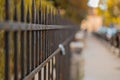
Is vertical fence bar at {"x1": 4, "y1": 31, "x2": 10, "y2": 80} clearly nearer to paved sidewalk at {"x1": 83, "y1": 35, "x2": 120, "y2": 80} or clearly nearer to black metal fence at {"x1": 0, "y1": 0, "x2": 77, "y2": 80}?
black metal fence at {"x1": 0, "y1": 0, "x2": 77, "y2": 80}

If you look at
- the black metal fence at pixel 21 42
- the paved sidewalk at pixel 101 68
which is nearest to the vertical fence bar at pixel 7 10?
the black metal fence at pixel 21 42

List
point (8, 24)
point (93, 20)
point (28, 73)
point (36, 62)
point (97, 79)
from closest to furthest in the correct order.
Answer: point (8, 24) < point (28, 73) < point (36, 62) < point (97, 79) < point (93, 20)

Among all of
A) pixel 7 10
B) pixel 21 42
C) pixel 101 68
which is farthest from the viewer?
pixel 101 68

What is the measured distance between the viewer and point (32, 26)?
2949mm

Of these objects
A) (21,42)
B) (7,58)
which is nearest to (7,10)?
(7,58)

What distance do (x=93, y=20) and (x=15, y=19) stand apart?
86070mm

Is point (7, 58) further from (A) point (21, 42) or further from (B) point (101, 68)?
(B) point (101, 68)

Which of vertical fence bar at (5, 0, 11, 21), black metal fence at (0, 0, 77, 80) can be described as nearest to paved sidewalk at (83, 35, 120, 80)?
black metal fence at (0, 0, 77, 80)

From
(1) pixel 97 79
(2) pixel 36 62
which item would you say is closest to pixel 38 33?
(2) pixel 36 62

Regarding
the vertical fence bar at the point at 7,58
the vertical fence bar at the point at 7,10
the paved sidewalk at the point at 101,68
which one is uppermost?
the vertical fence bar at the point at 7,10

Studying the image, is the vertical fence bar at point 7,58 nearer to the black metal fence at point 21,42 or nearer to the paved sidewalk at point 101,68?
the black metal fence at point 21,42

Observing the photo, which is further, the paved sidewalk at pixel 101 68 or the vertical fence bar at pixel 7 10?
the paved sidewalk at pixel 101 68

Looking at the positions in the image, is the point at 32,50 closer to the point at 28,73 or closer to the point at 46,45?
the point at 28,73

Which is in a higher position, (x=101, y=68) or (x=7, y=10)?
(x=7, y=10)
